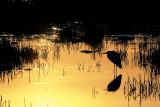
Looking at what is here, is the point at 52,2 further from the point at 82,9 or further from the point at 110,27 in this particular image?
the point at 110,27

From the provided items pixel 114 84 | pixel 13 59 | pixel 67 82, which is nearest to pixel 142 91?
pixel 114 84

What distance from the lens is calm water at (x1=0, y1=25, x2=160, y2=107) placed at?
8.54 metres

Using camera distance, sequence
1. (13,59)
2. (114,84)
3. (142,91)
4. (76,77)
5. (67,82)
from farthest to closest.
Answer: (13,59), (76,77), (67,82), (114,84), (142,91)

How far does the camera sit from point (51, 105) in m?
8.25

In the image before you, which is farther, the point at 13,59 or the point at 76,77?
the point at 13,59

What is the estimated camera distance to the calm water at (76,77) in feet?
28.0

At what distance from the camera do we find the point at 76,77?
10906 mm

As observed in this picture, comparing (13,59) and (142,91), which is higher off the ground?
(13,59)

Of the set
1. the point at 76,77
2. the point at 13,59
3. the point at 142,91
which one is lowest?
the point at 142,91

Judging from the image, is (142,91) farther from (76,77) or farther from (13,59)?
(13,59)

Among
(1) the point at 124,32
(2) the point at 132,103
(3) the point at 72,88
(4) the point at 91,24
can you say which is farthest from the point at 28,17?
(2) the point at 132,103

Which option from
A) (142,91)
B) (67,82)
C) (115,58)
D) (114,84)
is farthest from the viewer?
(115,58)

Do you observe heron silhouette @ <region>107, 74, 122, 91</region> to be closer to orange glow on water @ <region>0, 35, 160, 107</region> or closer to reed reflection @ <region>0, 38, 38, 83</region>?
orange glow on water @ <region>0, 35, 160, 107</region>

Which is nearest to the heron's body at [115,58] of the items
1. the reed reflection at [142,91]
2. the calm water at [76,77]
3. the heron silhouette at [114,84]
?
the calm water at [76,77]
